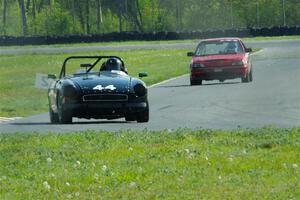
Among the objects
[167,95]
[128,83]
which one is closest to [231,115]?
[128,83]

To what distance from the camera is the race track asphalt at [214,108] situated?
19.5m

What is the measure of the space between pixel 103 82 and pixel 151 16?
118 meters

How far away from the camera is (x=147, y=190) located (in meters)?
10.0

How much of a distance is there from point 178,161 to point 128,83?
749 cm

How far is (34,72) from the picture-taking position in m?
50.2

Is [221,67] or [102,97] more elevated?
[102,97]

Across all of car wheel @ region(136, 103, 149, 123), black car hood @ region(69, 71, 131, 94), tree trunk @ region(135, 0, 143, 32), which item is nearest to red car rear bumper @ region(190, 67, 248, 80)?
black car hood @ region(69, 71, 131, 94)

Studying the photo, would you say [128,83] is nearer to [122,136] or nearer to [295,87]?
[122,136]

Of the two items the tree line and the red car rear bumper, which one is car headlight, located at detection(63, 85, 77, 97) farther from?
the tree line

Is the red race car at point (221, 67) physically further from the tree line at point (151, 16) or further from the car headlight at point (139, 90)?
the tree line at point (151, 16)

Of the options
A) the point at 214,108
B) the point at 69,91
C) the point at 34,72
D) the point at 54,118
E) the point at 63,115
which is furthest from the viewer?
the point at 34,72

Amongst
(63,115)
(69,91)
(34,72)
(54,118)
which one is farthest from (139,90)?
(34,72)

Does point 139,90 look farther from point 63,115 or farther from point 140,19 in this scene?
point 140,19

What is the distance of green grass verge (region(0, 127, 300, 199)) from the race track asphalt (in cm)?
256
